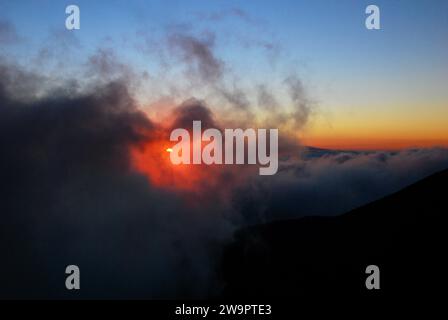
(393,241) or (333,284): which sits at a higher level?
(393,241)

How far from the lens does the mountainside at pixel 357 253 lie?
55625 mm

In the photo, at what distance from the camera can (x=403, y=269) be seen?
187 feet

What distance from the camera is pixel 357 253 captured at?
8381cm

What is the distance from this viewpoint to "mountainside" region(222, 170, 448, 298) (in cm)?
5562

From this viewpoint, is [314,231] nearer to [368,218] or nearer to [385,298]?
[368,218]

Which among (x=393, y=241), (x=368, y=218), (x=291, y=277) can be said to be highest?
(x=368, y=218)
